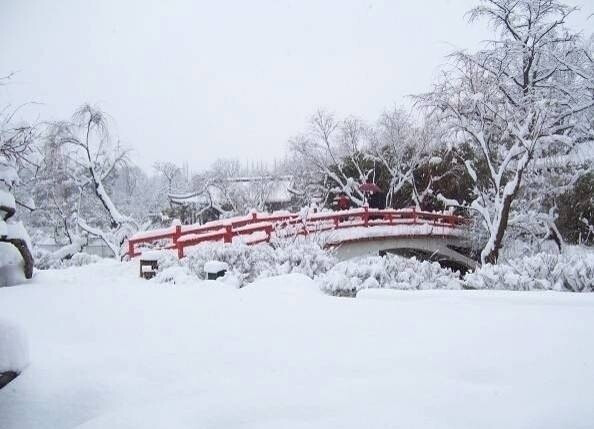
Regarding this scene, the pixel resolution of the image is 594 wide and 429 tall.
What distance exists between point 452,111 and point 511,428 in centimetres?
1178

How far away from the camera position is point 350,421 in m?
2.25

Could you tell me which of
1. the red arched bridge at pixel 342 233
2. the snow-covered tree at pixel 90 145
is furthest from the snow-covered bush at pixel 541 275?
the snow-covered tree at pixel 90 145

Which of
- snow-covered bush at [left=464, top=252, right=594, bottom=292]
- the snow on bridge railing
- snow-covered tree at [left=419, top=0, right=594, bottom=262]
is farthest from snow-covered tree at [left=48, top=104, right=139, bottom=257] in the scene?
snow-covered bush at [left=464, top=252, right=594, bottom=292]

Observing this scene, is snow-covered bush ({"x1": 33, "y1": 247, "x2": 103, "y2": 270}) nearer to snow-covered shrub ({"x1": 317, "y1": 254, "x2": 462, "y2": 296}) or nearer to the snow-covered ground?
the snow-covered ground

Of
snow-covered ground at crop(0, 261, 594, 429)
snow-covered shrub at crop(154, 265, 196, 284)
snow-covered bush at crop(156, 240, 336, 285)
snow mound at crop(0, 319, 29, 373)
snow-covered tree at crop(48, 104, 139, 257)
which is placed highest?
snow-covered tree at crop(48, 104, 139, 257)

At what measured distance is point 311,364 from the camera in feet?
10.1

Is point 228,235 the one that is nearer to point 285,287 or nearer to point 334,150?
point 285,287

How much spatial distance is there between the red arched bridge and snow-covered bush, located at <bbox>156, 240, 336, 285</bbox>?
1.26m

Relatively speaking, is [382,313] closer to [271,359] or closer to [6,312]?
[271,359]

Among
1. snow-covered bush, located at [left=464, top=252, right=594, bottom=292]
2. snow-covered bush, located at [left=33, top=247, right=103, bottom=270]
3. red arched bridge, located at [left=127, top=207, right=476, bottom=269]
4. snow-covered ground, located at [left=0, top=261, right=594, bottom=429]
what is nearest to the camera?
snow-covered ground, located at [left=0, top=261, right=594, bottom=429]

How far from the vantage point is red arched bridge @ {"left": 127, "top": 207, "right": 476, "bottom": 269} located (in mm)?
11195

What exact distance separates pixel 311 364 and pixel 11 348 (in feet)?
6.78

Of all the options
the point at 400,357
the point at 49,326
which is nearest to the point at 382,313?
the point at 400,357

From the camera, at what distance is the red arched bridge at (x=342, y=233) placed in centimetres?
1120
